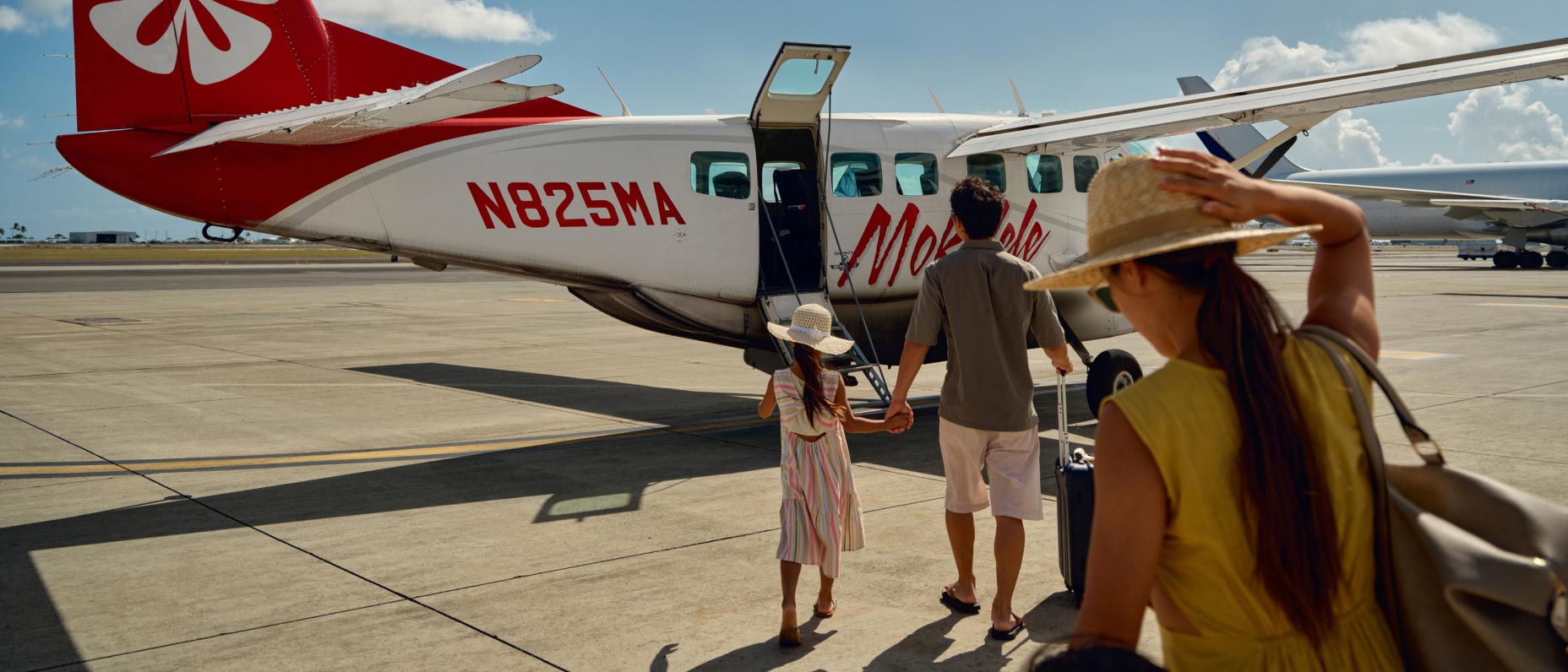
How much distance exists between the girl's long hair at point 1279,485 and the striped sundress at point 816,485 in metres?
3.50

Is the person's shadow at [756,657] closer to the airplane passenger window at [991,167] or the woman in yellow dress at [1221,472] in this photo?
the woman in yellow dress at [1221,472]

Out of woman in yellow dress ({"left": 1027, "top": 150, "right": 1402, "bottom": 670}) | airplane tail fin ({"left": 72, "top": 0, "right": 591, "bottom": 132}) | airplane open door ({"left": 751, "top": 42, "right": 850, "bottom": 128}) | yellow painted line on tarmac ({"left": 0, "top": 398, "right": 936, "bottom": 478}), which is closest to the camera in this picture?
woman in yellow dress ({"left": 1027, "top": 150, "right": 1402, "bottom": 670})

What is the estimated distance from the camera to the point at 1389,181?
4444 centimetres

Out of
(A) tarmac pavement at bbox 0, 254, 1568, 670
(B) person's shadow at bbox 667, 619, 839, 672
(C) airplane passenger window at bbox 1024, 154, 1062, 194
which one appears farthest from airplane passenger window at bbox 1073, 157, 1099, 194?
(B) person's shadow at bbox 667, 619, 839, 672

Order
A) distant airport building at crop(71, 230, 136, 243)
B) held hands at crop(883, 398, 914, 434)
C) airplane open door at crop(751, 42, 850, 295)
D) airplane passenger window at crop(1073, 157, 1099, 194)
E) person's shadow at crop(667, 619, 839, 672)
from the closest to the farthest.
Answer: person's shadow at crop(667, 619, 839, 672), held hands at crop(883, 398, 914, 434), airplane open door at crop(751, 42, 850, 295), airplane passenger window at crop(1073, 157, 1099, 194), distant airport building at crop(71, 230, 136, 243)

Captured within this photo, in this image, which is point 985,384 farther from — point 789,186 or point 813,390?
point 789,186

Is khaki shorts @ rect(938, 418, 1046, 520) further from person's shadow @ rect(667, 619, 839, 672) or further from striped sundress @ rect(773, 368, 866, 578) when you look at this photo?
person's shadow @ rect(667, 619, 839, 672)

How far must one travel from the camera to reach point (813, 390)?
5.29 meters

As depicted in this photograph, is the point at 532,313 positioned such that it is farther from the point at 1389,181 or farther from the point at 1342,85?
the point at 1389,181

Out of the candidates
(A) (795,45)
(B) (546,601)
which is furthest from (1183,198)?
(A) (795,45)

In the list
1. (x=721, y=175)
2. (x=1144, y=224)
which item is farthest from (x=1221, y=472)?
(x=721, y=175)

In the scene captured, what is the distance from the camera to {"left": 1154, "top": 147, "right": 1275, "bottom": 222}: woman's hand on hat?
1902mm

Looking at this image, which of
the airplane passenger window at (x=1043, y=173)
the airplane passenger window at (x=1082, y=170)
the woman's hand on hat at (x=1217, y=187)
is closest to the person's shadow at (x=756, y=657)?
the woman's hand on hat at (x=1217, y=187)

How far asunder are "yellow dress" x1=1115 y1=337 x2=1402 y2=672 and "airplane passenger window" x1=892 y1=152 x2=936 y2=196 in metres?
9.99
